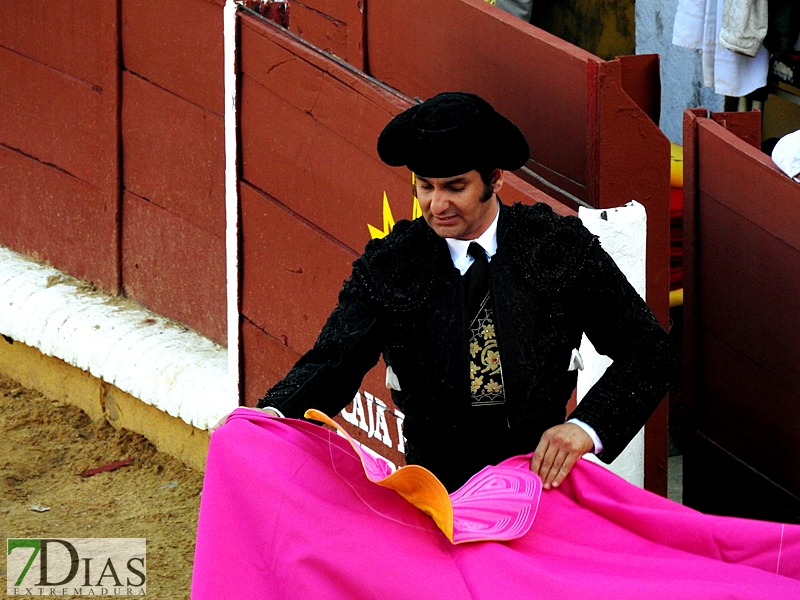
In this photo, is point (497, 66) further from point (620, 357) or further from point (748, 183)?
point (620, 357)

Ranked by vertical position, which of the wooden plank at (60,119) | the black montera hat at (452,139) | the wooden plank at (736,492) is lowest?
the wooden plank at (736,492)

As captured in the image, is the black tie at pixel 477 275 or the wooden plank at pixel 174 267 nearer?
the black tie at pixel 477 275

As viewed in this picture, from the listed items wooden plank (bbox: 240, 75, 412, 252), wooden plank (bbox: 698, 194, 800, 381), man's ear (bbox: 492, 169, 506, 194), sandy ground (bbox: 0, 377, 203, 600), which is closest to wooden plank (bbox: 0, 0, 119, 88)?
wooden plank (bbox: 240, 75, 412, 252)

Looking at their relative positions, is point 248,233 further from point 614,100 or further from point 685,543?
point 685,543

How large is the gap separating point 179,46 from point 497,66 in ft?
5.13

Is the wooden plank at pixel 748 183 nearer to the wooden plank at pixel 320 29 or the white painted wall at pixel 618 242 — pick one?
the white painted wall at pixel 618 242

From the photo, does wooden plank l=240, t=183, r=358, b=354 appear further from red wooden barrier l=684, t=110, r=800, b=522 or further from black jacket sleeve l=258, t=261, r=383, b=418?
black jacket sleeve l=258, t=261, r=383, b=418

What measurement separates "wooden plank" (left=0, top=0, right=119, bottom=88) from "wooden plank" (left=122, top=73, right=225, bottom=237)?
0.16 meters

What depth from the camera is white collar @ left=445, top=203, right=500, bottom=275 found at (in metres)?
2.82

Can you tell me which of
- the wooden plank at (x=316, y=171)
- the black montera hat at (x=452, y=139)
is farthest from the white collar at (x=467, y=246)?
the wooden plank at (x=316, y=171)

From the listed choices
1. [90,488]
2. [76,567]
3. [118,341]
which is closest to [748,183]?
[76,567]

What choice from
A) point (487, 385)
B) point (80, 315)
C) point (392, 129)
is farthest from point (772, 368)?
point (80, 315)

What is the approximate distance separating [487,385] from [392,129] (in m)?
0.54

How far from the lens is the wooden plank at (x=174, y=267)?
533 centimetres
